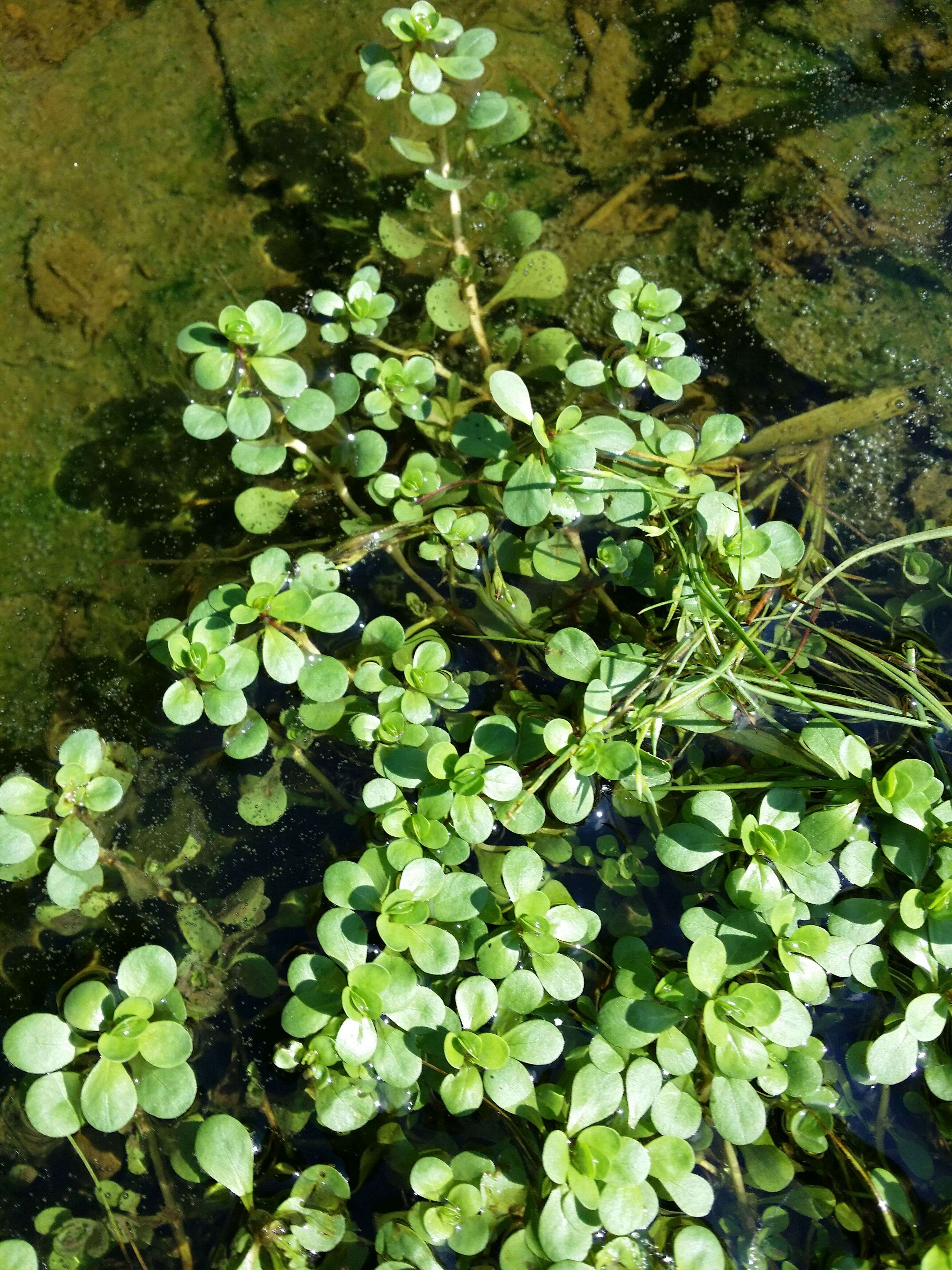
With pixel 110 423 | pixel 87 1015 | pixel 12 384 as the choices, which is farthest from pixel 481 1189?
pixel 12 384

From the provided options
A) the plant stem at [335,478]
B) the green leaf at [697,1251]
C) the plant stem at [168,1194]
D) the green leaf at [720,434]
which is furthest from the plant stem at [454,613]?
the plant stem at [168,1194]

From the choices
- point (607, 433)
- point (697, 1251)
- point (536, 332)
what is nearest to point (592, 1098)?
point (697, 1251)

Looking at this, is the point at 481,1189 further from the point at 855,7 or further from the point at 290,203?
the point at 855,7

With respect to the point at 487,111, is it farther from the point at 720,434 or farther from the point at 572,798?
the point at 572,798

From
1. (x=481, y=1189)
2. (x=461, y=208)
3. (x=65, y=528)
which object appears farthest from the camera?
(x=461, y=208)

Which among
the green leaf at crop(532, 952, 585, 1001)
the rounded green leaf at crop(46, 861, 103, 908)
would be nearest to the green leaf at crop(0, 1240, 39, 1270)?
the rounded green leaf at crop(46, 861, 103, 908)

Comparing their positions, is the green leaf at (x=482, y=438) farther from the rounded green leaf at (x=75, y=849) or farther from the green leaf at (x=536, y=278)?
the rounded green leaf at (x=75, y=849)
